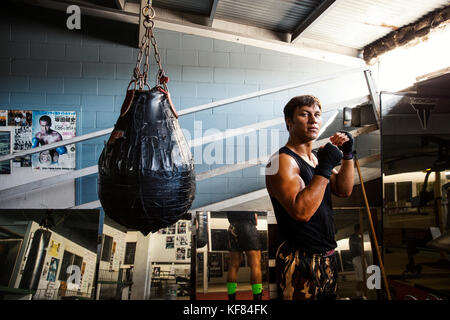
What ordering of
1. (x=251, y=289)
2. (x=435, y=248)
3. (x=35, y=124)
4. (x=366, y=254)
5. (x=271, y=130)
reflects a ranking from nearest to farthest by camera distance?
(x=435, y=248), (x=251, y=289), (x=366, y=254), (x=35, y=124), (x=271, y=130)

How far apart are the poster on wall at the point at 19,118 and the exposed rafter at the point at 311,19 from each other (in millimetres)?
3088

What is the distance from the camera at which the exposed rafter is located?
138 inches

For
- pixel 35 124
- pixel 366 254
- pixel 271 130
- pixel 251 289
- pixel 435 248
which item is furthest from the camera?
pixel 271 130

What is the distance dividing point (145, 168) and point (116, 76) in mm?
2798

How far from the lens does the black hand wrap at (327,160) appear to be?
2010mm

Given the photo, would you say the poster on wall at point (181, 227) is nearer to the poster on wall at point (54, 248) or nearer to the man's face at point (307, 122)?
the poster on wall at point (54, 248)

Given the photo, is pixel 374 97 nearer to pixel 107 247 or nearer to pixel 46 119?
pixel 107 247

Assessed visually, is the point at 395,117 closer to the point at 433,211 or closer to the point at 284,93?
the point at 433,211

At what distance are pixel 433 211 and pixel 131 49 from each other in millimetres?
3409

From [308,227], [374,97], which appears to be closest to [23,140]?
[308,227]

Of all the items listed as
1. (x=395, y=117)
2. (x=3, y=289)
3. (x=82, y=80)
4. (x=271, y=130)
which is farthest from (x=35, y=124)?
(x=395, y=117)

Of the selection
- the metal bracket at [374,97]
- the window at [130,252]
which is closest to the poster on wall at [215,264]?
the window at [130,252]

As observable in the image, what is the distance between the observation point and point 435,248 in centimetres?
304

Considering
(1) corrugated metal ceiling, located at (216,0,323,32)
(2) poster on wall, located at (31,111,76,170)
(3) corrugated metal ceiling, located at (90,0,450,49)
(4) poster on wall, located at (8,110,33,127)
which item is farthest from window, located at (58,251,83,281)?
(1) corrugated metal ceiling, located at (216,0,323,32)
